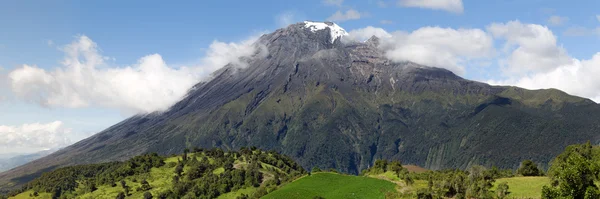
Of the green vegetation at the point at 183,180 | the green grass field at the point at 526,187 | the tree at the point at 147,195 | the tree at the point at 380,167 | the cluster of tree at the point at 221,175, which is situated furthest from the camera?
the tree at the point at 147,195

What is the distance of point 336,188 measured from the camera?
96500 millimetres

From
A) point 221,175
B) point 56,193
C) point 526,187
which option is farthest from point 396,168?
point 56,193

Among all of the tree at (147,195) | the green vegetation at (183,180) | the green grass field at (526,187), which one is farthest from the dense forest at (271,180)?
the green grass field at (526,187)

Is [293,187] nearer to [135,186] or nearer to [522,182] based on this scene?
[522,182]

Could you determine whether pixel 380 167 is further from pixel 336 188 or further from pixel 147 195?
pixel 147 195

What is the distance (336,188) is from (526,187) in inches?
1369

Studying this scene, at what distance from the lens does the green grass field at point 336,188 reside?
292 feet

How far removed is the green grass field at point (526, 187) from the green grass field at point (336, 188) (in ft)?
69.2

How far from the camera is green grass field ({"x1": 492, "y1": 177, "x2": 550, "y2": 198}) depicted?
250ft

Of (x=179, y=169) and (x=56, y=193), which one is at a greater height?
(x=179, y=169)

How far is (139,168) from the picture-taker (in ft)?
643

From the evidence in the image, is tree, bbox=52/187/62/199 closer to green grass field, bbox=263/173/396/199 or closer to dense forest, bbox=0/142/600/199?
dense forest, bbox=0/142/600/199

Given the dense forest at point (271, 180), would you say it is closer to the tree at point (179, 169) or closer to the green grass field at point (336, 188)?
the tree at point (179, 169)

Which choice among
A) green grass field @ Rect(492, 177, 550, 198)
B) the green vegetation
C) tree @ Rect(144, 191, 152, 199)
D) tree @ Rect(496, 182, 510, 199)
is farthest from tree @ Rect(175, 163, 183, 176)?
tree @ Rect(496, 182, 510, 199)
